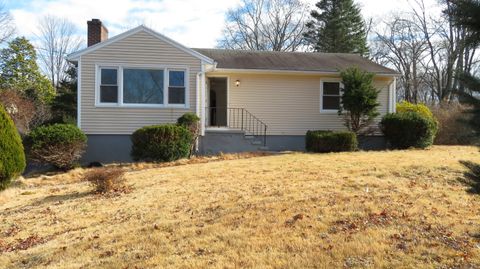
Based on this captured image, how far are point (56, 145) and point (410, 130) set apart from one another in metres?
11.8

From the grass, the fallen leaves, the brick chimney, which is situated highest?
the brick chimney

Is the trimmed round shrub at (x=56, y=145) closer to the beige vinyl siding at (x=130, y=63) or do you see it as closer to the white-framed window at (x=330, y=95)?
the beige vinyl siding at (x=130, y=63)

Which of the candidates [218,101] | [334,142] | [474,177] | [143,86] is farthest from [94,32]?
[474,177]

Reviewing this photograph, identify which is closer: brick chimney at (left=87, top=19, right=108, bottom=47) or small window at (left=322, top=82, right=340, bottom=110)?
brick chimney at (left=87, top=19, right=108, bottom=47)

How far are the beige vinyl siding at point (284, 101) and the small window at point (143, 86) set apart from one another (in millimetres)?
3152

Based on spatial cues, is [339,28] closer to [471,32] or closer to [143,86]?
[143,86]

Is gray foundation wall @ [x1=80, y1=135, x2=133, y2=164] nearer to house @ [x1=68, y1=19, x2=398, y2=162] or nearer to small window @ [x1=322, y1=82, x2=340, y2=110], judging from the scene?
house @ [x1=68, y1=19, x2=398, y2=162]

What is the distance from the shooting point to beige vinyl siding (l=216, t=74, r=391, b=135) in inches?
716

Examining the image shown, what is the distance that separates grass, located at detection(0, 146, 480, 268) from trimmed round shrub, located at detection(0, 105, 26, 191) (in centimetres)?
46

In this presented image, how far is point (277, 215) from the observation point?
6.74m

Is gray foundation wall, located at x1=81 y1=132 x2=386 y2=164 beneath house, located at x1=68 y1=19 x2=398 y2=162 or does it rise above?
beneath

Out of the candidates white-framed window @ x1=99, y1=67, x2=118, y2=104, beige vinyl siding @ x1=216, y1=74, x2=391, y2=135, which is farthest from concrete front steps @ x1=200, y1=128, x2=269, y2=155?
white-framed window @ x1=99, y1=67, x2=118, y2=104

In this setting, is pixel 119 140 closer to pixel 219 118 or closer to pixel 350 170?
pixel 219 118

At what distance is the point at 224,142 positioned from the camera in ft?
55.4
